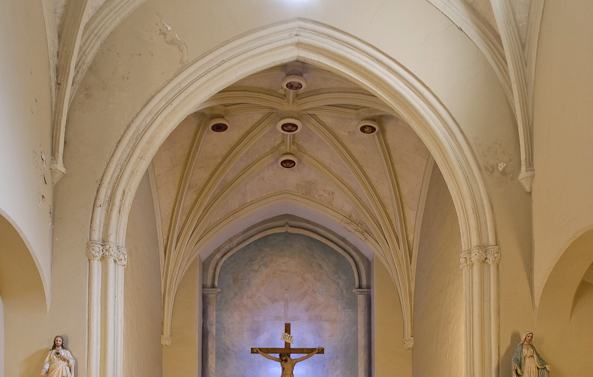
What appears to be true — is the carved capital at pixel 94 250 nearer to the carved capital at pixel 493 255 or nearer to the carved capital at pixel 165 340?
the carved capital at pixel 493 255

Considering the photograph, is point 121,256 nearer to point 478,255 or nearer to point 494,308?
point 478,255

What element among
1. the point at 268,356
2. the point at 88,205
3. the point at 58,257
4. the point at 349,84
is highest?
the point at 349,84

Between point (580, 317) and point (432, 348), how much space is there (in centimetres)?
370

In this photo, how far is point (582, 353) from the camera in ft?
30.3

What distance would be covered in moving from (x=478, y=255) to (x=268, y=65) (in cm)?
347

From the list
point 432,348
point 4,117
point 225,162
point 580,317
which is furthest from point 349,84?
point 4,117

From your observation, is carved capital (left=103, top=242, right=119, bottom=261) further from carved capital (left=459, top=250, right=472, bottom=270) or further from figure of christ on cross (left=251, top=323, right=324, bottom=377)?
figure of christ on cross (left=251, top=323, right=324, bottom=377)

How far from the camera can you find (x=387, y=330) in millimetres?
14867

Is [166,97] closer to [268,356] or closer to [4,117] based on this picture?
[4,117]

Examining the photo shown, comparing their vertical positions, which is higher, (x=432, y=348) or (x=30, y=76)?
(x=30, y=76)

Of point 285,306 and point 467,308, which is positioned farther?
point 285,306

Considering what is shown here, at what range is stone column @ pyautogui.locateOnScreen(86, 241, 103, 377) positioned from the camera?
9062 millimetres

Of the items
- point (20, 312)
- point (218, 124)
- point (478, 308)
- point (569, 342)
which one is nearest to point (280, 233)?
point (218, 124)

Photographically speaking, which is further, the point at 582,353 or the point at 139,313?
the point at 139,313
